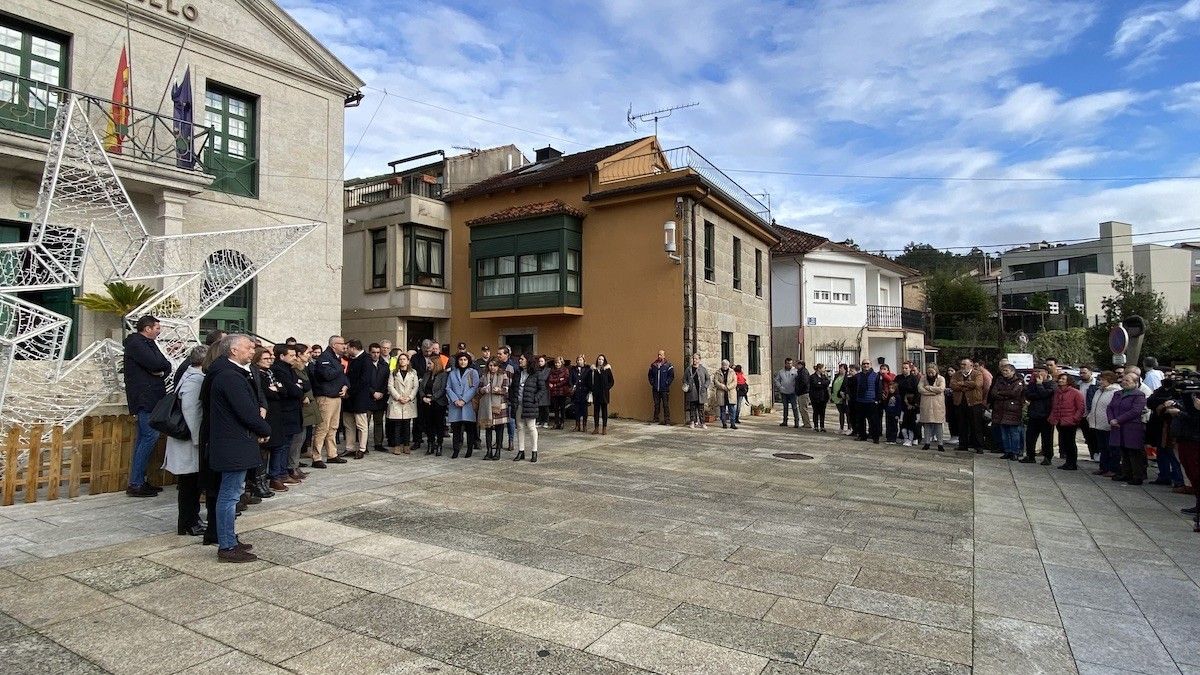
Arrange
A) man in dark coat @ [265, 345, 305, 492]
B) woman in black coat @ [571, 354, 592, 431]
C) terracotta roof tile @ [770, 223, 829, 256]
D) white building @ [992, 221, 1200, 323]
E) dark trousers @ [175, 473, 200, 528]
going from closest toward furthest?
dark trousers @ [175, 473, 200, 528], man in dark coat @ [265, 345, 305, 492], woman in black coat @ [571, 354, 592, 431], terracotta roof tile @ [770, 223, 829, 256], white building @ [992, 221, 1200, 323]

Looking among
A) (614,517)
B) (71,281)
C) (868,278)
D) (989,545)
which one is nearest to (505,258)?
(71,281)

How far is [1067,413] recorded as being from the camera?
34.3 feet

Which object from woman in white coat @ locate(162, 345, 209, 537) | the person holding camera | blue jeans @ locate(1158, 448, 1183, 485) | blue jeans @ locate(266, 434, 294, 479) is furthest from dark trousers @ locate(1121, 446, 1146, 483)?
woman in white coat @ locate(162, 345, 209, 537)

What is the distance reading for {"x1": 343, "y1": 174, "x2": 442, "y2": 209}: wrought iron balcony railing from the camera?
70.9 ft

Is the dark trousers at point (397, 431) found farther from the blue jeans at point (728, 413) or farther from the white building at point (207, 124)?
the blue jeans at point (728, 413)

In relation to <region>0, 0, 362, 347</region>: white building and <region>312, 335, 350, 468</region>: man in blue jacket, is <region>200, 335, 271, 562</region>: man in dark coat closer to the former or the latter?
<region>312, 335, 350, 468</region>: man in blue jacket

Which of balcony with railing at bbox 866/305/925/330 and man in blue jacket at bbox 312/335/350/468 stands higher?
balcony with railing at bbox 866/305/925/330

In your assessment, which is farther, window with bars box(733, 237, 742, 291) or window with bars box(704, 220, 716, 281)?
window with bars box(733, 237, 742, 291)

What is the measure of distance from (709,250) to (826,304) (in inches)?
525

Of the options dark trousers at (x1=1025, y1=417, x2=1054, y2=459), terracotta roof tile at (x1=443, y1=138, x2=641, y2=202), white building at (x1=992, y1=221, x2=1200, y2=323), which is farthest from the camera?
white building at (x1=992, y1=221, x2=1200, y2=323)

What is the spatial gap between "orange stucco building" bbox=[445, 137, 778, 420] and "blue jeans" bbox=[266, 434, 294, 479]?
1017 cm

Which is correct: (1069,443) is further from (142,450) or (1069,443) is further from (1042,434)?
(142,450)

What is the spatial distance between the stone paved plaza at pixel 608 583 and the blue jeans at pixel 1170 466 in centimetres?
104

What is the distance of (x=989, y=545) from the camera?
5.93 m
